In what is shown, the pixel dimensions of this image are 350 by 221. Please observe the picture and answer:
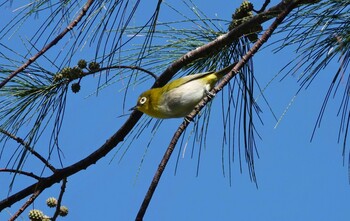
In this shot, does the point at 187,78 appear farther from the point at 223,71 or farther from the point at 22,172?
the point at 22,172

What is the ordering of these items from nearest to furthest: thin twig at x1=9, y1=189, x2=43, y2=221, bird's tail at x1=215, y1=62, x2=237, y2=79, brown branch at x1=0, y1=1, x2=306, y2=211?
1. thin twig at x1=9, y1=189, x2=43, y2=221
2. brown branch at x1=0, y1=1, x2=306, y2=211
3. bird's tail at x1=215, y1=62, x2=237, y2=79

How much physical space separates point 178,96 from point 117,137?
0.27m

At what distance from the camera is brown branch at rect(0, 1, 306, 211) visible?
190 centimetres

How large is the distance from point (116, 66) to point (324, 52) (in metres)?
0.68

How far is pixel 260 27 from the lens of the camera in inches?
74.0

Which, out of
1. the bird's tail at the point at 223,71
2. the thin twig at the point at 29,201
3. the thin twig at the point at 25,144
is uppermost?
the bird's tail at the point at 223,71

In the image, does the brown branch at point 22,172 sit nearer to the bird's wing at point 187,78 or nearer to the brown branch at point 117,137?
the brown branch at point 117,137

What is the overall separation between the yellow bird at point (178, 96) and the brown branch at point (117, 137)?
0.05m

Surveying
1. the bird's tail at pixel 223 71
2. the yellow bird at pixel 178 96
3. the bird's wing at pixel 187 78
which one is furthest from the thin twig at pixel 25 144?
the bird's tail at pixel 223 71

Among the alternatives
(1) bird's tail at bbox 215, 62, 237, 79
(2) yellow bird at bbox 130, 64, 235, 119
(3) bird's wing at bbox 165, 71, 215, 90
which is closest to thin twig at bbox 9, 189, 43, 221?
(2) yellow bird at bbox 130, 64, 235, 119

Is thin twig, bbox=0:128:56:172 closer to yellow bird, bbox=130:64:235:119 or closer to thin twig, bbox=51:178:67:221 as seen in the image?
thin twig, bbox=51:178:67:221

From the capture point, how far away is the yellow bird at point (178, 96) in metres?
2.20

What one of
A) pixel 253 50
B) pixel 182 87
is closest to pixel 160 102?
pixel 182 87

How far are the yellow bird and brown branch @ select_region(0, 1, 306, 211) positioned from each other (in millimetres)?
48
